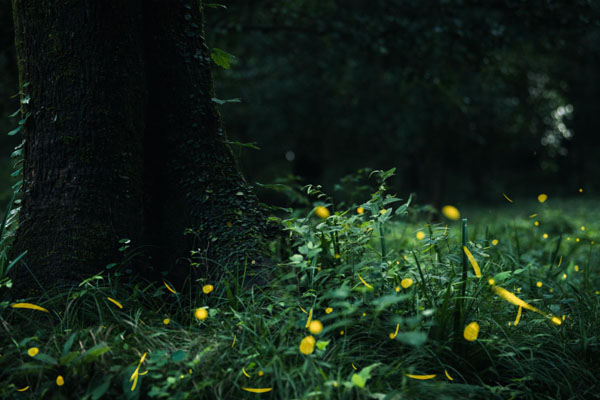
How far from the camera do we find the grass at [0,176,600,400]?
5.35 feet

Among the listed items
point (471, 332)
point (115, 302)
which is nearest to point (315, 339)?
point (471, 332)

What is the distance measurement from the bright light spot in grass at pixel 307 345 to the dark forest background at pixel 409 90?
146cm

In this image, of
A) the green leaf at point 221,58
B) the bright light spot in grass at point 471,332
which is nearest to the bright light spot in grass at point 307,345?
the bright light spot in grass at point 471,332

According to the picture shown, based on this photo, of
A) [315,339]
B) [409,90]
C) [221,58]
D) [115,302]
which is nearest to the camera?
[315,339]

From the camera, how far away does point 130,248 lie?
91.6 inches

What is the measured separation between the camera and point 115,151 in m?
2.30

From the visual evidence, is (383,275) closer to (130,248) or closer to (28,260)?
(130,248)

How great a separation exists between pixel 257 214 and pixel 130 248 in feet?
2.41

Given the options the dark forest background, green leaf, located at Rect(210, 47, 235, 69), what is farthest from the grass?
green leaf, located at Rect(210, 47, 235, 69)

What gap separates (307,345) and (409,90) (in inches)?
400

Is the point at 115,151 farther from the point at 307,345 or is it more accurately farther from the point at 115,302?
the point at 307,345

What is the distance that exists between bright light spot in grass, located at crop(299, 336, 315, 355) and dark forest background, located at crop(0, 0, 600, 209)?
1456 mm

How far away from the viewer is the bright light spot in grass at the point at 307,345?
1.60 meters

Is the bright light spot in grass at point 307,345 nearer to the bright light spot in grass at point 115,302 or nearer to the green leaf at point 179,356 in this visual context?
the green leaf at point 179,356
